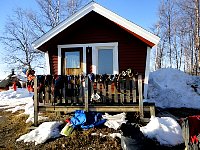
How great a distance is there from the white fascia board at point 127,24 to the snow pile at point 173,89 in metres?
3.91

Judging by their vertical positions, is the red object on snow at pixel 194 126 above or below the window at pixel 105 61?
below

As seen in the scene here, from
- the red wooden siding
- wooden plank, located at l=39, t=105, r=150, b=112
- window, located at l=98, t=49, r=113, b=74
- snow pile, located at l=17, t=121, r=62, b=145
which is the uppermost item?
the red wooden siding

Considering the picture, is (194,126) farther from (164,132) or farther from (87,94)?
(87,94)

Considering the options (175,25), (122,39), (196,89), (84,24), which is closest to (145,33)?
(122,39)

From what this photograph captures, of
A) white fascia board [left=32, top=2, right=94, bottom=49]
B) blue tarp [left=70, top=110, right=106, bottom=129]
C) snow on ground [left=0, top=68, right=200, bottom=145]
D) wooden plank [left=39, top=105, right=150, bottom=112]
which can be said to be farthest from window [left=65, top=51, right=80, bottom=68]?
blue tarp [left=70, top=110, right=106, bottom=129]

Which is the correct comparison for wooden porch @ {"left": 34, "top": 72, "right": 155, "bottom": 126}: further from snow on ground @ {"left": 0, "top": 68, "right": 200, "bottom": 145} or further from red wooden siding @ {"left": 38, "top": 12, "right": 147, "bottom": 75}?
red wooden siding @ {"left": 38, "top": 12, "right": 147, "bottom": 75}

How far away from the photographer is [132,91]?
8789mm

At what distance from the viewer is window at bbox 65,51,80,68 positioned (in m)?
12.0

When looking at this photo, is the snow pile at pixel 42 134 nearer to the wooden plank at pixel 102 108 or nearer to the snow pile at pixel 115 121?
the wooden plank at pixel 102 108

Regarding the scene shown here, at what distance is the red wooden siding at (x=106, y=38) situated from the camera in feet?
37.4

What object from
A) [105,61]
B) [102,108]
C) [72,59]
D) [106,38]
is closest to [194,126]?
[102,108]

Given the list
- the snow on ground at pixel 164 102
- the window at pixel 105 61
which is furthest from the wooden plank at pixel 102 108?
the window at pixel 105 61

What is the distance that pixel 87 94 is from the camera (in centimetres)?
875

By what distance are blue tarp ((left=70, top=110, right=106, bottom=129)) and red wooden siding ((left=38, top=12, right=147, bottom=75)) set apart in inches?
153
